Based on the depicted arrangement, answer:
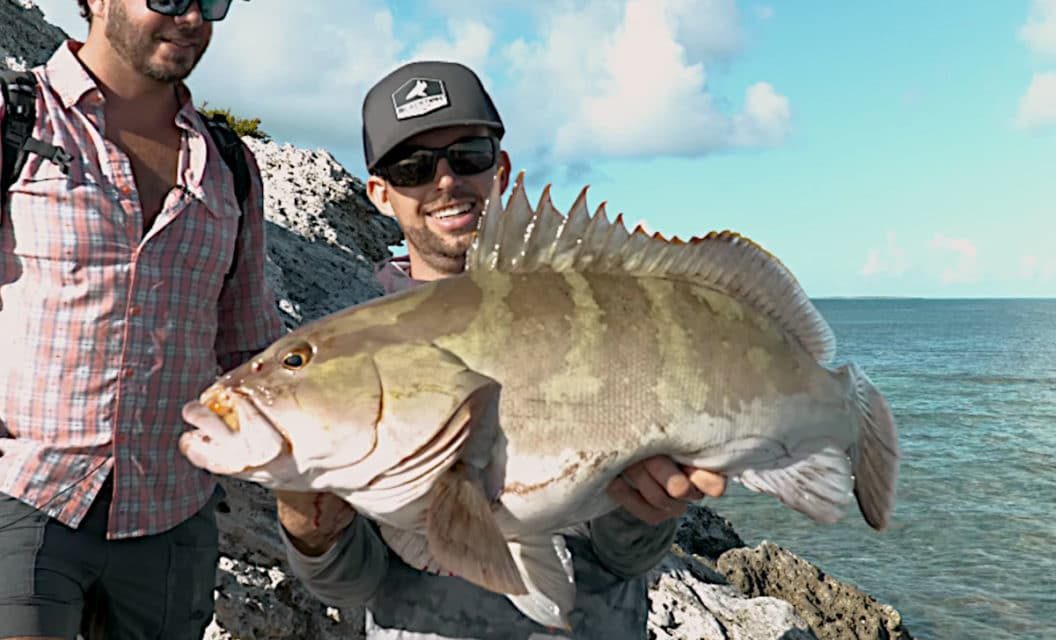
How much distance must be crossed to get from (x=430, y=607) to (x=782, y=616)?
359 cm

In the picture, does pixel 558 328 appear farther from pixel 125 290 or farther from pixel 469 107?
pixel 125 290

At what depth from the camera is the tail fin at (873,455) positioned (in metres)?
2.52

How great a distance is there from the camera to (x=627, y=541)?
264 centimetres

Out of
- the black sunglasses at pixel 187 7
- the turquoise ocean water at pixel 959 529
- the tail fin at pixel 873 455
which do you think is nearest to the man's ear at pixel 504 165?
the black sunglasses at pixel 187 7

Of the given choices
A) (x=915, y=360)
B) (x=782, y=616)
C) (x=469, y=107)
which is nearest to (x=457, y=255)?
(x=469, y=107)

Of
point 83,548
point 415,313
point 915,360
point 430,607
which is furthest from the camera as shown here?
point 915,360

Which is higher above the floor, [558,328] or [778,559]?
[558,328]

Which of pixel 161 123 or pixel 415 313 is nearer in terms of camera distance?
pixel 415 313

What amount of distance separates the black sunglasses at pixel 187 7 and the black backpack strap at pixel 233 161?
1.41ft

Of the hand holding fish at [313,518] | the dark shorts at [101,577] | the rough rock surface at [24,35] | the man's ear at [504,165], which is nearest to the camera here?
the hand holding fish at [313,518]

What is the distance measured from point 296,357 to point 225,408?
20cm

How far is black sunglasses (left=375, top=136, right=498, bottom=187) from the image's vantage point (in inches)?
129

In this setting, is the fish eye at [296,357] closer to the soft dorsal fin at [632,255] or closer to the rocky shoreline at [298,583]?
the soft dorsal fin at [632,255]

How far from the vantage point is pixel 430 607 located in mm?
2734
